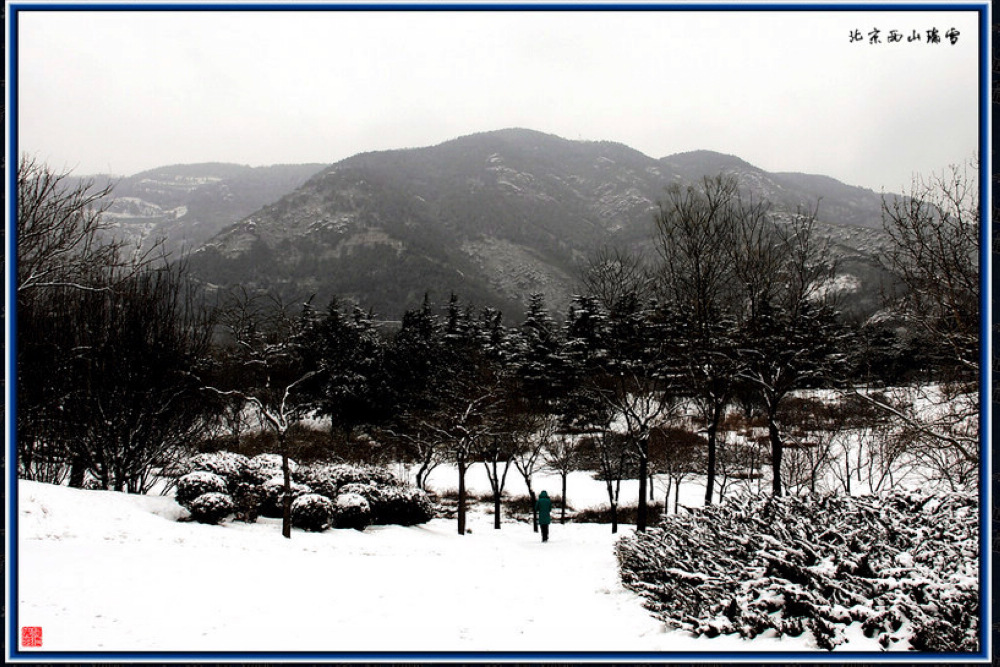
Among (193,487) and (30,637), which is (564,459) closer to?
(193,487)

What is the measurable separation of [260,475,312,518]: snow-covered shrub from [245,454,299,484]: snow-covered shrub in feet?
0.83

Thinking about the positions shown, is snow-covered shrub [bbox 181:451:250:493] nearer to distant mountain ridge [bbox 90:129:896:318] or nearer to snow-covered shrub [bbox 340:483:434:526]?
snow-covered shrub [bbox 340:483:434:526]

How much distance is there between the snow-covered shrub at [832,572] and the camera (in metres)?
4.06

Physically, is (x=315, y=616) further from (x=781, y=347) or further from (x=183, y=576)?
(x=781, y=347)

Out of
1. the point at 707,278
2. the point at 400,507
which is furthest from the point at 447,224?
the point at 707,278

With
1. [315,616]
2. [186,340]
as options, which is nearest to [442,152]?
[186,340]

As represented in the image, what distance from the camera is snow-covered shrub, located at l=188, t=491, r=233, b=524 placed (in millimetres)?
11047

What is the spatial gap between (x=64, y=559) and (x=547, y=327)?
104ft

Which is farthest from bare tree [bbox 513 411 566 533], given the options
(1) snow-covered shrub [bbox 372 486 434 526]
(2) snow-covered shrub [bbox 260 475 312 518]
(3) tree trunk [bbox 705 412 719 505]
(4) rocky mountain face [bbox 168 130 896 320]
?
(4) rocky mountain face [bbox 168 130 896 320]

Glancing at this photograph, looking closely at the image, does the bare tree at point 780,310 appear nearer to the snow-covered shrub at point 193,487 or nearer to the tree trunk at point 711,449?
the tree trunk at point 711,449

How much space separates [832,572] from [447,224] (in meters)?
121

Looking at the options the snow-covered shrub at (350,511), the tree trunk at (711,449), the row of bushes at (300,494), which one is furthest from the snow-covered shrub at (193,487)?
the tree trunk at (711,449)

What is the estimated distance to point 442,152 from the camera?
535 feet

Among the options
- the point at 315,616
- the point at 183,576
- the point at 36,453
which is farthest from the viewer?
the point at 36,453
